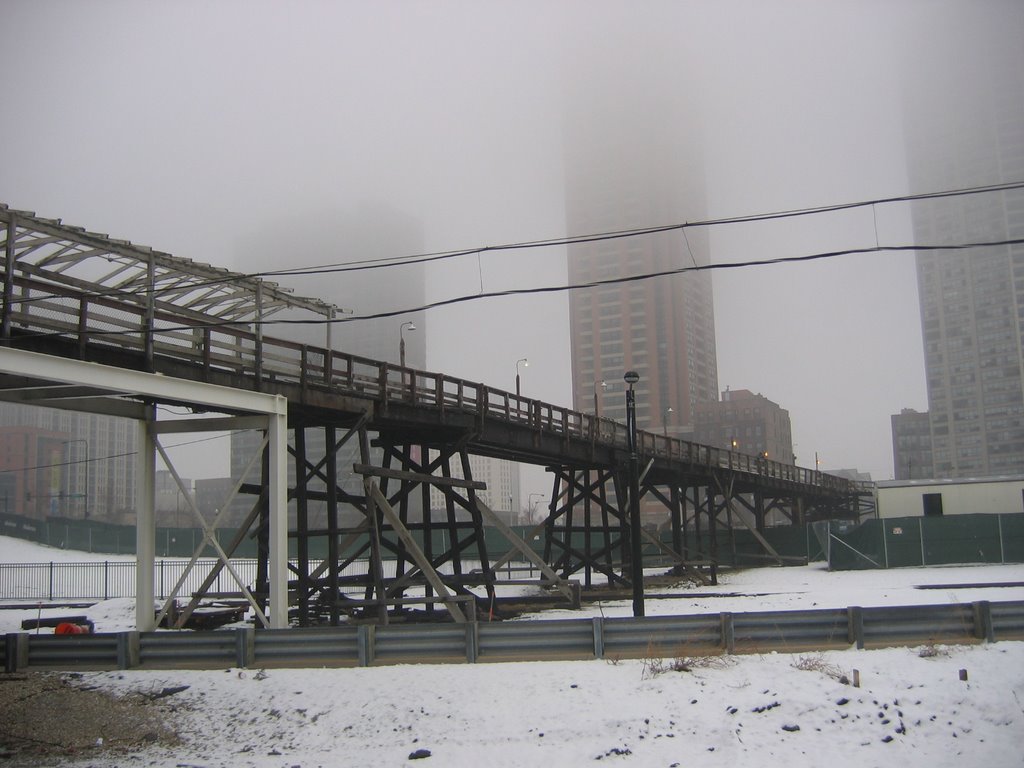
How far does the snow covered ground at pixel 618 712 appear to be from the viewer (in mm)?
14164

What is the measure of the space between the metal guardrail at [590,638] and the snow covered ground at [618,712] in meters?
0.41

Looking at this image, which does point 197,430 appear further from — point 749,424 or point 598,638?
point 749,424

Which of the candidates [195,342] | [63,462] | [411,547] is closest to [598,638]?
[411,547]

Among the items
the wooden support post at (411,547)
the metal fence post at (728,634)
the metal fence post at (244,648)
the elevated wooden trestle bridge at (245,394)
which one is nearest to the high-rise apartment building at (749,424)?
the elevated wooden trestle bridge at (245,394)

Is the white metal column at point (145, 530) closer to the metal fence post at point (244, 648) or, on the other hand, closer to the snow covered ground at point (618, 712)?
the snow covered ground at point (618, 712)

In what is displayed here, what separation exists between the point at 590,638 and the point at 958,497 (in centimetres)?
5447

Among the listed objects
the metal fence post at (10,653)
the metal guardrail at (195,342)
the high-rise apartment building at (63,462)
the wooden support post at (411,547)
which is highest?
the high-rise apartment building at (63,462)

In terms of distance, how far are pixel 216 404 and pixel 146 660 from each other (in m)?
5.65

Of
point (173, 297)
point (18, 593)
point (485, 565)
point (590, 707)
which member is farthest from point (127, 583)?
point (590, 707)

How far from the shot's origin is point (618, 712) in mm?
15195

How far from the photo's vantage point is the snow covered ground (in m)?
14.2

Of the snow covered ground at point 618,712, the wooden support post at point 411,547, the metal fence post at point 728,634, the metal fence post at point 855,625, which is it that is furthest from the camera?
the wooden support post at point 411,547

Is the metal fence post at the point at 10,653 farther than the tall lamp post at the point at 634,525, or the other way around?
the tall lamp post at the point at 634,525

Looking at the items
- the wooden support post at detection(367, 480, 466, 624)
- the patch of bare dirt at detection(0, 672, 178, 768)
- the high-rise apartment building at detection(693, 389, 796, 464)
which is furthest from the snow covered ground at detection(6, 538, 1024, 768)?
the high-rise apartment building at detection(693, 389, 796, 464)
